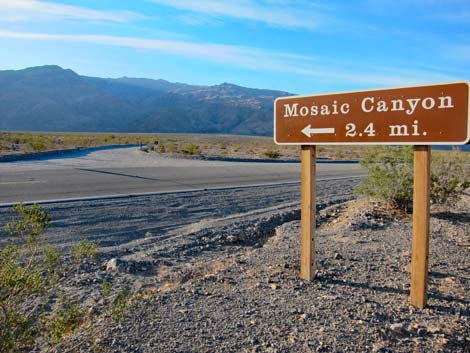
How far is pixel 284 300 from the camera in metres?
4.54

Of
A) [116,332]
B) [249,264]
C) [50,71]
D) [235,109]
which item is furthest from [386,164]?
[50,71]

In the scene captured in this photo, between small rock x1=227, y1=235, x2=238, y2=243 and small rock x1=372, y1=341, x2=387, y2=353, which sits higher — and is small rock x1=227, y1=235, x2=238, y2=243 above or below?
above

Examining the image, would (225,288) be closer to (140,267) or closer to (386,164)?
(140,267)

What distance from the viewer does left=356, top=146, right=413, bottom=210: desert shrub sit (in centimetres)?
951

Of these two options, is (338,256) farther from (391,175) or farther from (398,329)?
(391,175)

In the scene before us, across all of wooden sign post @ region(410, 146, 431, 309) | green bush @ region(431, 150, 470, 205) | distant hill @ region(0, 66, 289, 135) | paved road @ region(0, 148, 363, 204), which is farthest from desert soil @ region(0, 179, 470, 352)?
distant hill @ region(0, 66, 289, 135)

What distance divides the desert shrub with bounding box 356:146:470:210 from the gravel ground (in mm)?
1876

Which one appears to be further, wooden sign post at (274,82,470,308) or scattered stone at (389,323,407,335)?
wooden sign post at (274,82,470,308)

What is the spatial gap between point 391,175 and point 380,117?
5363 millimetres

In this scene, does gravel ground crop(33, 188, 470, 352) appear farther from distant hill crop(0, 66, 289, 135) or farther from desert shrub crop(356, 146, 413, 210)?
distant hill crop(0, 66, 289, 135)

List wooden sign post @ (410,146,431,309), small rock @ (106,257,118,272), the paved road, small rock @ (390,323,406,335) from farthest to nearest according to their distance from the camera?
the paved road → small rock @ (106,257,118,272) → wooden sign post @ (410,146,431,309) → small rock @ (390,323,406,335)

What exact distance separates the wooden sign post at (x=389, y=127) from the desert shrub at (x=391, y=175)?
4.76 meters

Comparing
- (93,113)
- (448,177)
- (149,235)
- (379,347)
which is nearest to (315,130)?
(379,347)

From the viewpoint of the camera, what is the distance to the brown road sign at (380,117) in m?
4.23
